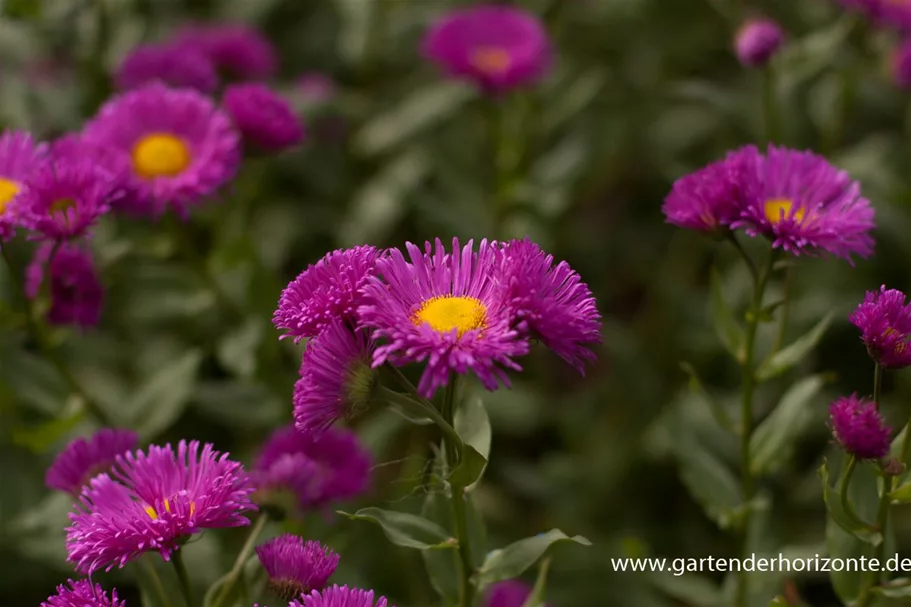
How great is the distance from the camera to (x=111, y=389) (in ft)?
5.98

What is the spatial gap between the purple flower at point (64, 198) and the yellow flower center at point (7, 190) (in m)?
0.04

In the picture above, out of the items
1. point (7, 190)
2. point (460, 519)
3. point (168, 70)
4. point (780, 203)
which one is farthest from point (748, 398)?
point (168, 70)

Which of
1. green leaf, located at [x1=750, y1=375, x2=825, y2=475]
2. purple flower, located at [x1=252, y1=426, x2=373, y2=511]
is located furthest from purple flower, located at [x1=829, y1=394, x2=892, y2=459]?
purple flower, located at [x1=252, y1=426, x2=373, y2=511]

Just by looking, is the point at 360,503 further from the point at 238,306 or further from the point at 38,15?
the point at 38,15

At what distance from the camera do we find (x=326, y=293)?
91 cm

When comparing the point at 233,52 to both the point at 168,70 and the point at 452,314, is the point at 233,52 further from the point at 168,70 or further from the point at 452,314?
the point at 452,314

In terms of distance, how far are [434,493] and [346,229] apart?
1104 millimetres

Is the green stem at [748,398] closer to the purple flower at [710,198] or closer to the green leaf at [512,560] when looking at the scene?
the purple flower at [710,198]

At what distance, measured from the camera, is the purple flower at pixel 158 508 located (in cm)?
91

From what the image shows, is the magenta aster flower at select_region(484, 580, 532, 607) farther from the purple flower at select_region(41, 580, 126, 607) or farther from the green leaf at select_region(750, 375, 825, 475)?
the purple flower at select_region(41, 580, 126, 607)

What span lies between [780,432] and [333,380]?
29.3 inches

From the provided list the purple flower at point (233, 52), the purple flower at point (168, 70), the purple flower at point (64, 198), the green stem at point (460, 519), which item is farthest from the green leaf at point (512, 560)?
the purple flower at point (233, 52)

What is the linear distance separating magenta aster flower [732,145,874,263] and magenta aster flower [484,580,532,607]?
60 cm

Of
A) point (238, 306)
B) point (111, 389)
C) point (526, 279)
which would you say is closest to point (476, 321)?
point (526, 279)
